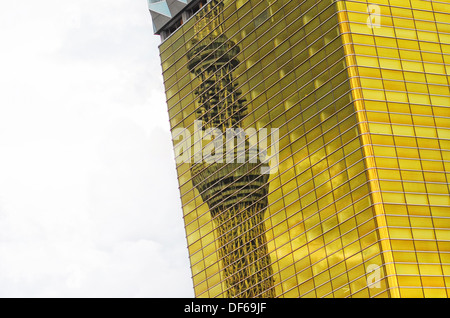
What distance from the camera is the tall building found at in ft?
455

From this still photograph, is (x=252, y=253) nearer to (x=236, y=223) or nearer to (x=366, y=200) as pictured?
(x=236, y=223)

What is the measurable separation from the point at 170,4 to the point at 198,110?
70.9ft

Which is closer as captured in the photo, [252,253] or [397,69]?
[397,69]

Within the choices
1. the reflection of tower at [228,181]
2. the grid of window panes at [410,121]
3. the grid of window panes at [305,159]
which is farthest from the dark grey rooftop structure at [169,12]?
the grid of window panes at [410,121]

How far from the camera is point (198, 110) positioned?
18038 cm

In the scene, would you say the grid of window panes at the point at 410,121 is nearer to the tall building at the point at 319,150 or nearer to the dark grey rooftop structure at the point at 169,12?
the tall building at the point at 319,150

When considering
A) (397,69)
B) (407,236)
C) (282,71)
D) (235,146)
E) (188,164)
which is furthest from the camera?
(188,164)

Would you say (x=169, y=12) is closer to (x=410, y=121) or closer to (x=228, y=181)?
(x=228, y=181)

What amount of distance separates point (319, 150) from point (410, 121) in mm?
13284

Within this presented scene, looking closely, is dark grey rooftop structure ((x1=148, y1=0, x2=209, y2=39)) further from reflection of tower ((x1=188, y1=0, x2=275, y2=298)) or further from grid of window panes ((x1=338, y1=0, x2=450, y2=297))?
grid of window panes ((x1=338, y1=0, x2=450, y2=297))

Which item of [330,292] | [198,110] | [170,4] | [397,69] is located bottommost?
[330,292]

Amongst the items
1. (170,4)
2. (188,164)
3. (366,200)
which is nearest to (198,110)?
(188,164)

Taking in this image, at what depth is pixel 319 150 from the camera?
149 meters

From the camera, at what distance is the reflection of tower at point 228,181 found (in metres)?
162
